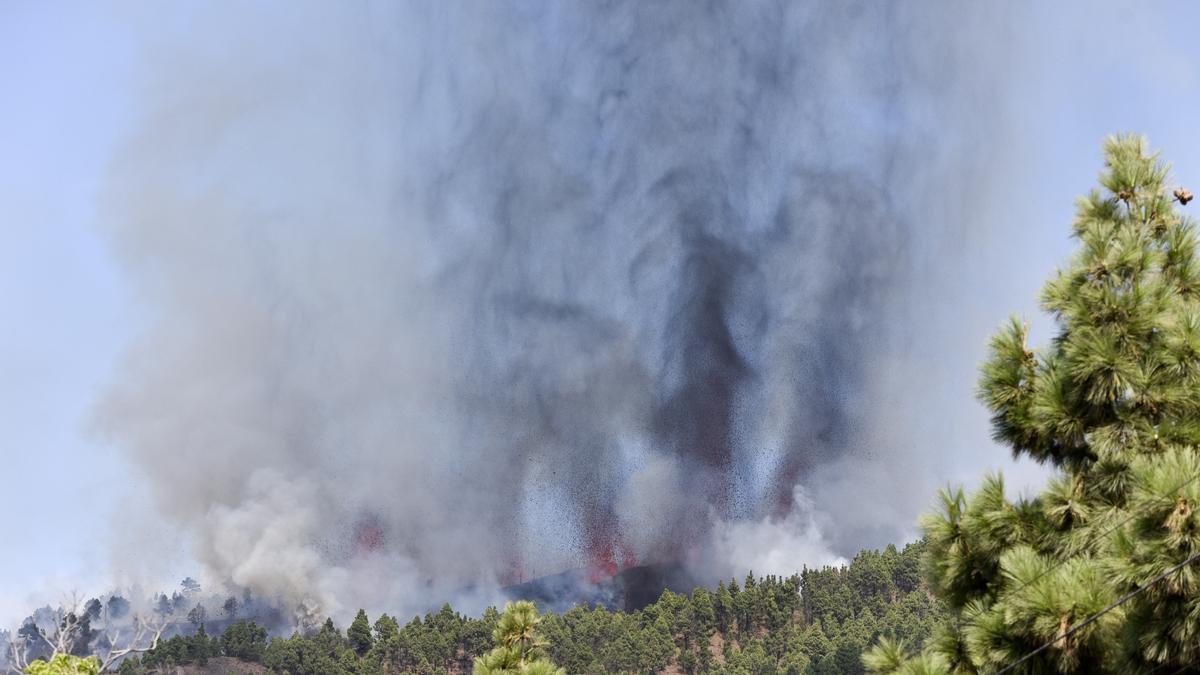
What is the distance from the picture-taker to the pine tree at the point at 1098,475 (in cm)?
898

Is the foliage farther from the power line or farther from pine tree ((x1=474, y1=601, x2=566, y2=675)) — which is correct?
the power line

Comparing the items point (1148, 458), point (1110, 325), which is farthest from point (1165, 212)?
point (1148, 458)

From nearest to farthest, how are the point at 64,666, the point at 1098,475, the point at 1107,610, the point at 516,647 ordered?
the point at 1107,610, the point at 1098,475, the point at 64,666, the point at 516,647

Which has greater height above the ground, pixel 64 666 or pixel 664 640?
pixel 664 640

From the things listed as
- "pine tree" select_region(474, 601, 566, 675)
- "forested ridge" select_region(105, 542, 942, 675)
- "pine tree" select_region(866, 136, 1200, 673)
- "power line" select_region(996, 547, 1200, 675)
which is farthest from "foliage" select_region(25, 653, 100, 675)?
"forested ridge" select_region(105, 542, 942, 675)

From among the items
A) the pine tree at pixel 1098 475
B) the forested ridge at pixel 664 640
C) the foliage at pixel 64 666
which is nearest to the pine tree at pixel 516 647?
the foliage at pixel 64 666

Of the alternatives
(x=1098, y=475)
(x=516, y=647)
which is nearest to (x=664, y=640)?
(x=516, y=647)

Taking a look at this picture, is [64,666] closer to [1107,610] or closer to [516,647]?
[516,647]

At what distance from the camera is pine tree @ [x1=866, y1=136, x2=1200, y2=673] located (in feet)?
29.5

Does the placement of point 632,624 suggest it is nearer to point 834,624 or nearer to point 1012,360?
point 834,624

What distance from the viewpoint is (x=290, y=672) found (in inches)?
7766

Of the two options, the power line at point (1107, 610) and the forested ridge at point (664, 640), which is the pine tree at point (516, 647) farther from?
the forested ridge at point (664, 640)

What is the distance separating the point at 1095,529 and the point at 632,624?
613 feet

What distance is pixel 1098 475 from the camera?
11.4m
